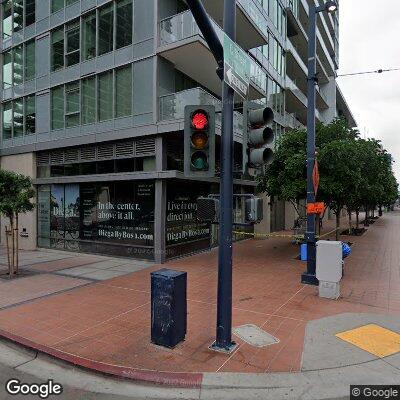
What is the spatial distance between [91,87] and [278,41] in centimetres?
1475

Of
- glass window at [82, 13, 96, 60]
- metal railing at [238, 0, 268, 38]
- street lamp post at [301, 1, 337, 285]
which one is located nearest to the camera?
street lamp post at [301, 1, 337, 285]

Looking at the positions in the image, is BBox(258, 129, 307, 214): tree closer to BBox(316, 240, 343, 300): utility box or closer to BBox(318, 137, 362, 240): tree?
BBox(318, 137, 362, 240): tree

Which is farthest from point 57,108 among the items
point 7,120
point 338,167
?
point 338,167

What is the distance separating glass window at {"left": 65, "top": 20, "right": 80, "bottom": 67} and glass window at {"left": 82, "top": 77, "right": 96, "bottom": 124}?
1361mm

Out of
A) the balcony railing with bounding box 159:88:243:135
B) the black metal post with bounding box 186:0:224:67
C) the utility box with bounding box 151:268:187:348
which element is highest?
the balcony railing with bounding box 159:88:243:135

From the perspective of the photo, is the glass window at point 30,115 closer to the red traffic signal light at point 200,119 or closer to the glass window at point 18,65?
the glass window at point 18,65

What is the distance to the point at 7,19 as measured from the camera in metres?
19.4

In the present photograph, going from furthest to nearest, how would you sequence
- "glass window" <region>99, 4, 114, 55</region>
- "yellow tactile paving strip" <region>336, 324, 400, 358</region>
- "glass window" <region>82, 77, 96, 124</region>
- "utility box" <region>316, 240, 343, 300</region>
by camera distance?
"glass window" <region>82, 77, 96, 124</region> < "glass window" <region>99, 4, 114, 55</region> < "utility box" <region>316, 240, 343, 300</region> < "yellow tactile paving strip" <region>336, 324, 400, 358</region>

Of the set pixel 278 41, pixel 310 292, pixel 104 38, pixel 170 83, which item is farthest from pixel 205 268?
pixel 278 41

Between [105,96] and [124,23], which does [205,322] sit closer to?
[105,96]

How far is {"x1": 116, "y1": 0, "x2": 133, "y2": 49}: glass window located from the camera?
46.9 ft

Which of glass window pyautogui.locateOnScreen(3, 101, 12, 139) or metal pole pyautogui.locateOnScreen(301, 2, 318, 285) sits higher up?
glass window pyautogui.locateOnScreen(3, 101, 12, 139)

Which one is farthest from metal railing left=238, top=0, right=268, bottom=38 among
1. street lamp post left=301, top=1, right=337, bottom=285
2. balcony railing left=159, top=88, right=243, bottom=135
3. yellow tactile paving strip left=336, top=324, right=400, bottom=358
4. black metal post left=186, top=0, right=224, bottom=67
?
yellow tactile paving strip left=336, top=324, right=400, bottom=358

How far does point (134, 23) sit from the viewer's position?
14062 millimetres
